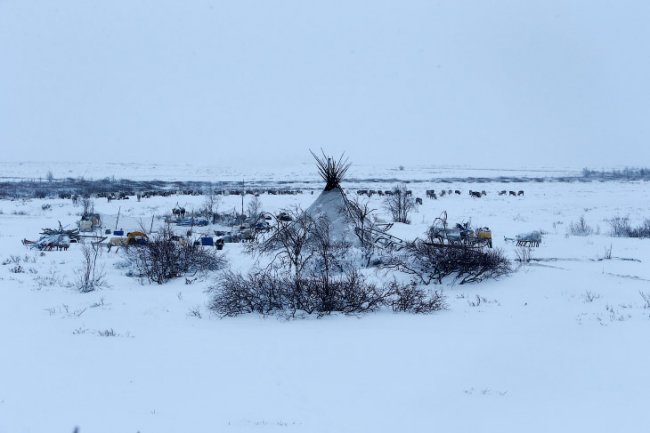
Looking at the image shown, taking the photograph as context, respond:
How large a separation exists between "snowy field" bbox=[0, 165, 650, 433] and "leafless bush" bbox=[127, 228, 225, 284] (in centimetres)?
76

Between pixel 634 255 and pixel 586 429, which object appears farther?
pixel 634 255

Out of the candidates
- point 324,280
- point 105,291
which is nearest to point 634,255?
point 324,280

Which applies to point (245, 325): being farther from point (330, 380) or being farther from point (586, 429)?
point (586, 429)

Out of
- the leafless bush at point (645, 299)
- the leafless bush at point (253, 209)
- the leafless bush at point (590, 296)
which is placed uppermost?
the leafless bush at point (253, 209)

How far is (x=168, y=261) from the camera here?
13500 mm

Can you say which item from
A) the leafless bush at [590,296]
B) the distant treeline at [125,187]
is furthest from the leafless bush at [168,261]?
the distant treeline at [125,187]

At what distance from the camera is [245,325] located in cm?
907

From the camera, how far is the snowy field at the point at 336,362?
523 cm

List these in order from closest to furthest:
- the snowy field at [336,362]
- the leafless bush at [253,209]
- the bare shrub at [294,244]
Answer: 1. the snowy field at [336,362]
2. the bare shrub at [294,244]
3. the leafless bush at [253,209]

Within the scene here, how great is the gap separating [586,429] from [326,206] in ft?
34.0

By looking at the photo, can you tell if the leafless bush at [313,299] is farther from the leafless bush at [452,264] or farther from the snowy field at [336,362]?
the leafless bush at [452,264]

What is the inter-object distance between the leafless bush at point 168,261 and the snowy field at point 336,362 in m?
0.76

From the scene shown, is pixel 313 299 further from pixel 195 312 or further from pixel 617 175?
pixel 617 175

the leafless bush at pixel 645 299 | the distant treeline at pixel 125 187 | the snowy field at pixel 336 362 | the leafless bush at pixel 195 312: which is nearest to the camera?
the snowy field at pixel 336 362
